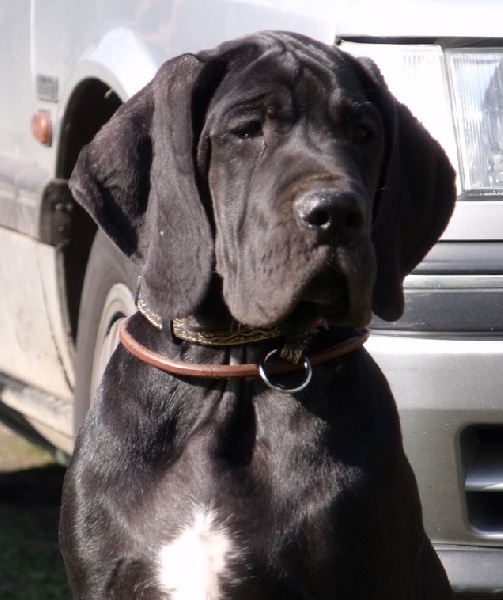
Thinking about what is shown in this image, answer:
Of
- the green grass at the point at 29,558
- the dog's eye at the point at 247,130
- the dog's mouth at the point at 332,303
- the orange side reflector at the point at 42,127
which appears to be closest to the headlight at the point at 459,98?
the dog's eye at the point at 247,130

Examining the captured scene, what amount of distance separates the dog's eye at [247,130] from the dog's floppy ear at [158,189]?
0.10 m

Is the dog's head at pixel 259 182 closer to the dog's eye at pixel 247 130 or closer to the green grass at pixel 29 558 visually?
the dog's eye at pixel 247 130

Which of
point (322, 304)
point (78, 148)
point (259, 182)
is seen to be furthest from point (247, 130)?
point (78, 148)

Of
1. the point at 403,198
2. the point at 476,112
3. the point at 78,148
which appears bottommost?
the point at 78,148

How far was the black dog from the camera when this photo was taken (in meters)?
3.06

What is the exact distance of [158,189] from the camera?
10.4ft

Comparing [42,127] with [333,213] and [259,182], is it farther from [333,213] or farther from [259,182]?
[333,213]

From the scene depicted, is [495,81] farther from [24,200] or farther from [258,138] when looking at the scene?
[24,200]

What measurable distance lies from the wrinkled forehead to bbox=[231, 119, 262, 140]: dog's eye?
43 mm

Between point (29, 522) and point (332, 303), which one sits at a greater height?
point (332, 303)

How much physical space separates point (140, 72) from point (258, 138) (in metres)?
1.04

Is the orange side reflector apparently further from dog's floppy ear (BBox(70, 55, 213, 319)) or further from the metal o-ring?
the metal o-ring

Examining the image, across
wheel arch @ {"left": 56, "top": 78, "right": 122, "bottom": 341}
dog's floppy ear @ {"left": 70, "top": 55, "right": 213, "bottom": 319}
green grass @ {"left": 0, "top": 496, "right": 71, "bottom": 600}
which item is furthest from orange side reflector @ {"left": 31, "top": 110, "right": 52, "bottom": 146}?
dog's floppy ear @ {"left": 70, "top": 55, "right": 213, "bottom": 319}

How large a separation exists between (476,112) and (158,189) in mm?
895
